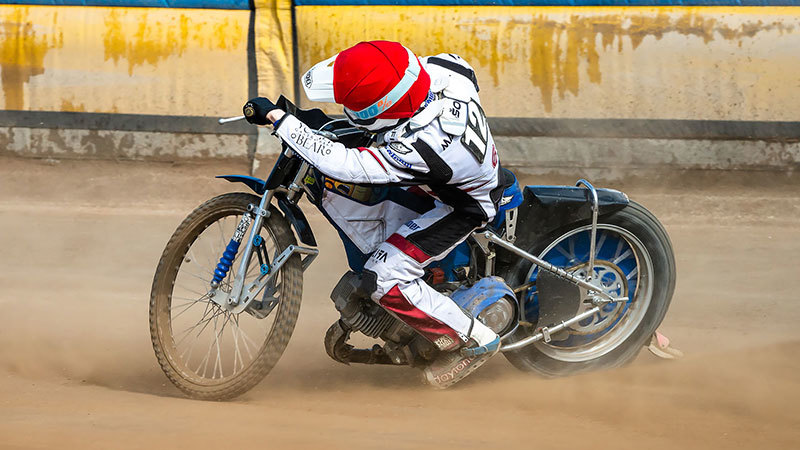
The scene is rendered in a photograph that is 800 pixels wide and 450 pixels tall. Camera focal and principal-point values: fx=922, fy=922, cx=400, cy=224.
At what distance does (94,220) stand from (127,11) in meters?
1.99

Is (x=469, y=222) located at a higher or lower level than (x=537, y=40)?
lower

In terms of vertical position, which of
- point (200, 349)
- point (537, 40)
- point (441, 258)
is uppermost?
point (537, 40)

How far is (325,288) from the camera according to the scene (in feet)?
19.5

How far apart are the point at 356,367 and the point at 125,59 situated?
441 cm

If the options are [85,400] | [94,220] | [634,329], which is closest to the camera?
[85,400]

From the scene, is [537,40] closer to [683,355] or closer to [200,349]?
[683,355]

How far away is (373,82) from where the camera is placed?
366 centimetres

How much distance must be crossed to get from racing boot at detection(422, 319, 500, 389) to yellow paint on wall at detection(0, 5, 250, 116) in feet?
14.1

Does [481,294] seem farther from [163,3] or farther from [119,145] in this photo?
[163,3]

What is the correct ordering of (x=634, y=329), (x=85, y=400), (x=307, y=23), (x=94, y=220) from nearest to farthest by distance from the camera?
(x=85, y=400), (x=634, y=329), (x=94, y=220), (x=307, y=23)

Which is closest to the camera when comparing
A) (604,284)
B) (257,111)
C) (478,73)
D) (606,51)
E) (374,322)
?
(257,111)

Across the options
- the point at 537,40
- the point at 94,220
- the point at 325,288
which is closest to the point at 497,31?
the point at 537,40

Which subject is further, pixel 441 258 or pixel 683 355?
pixel 683 355

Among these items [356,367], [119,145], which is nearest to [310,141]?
[356,367]
